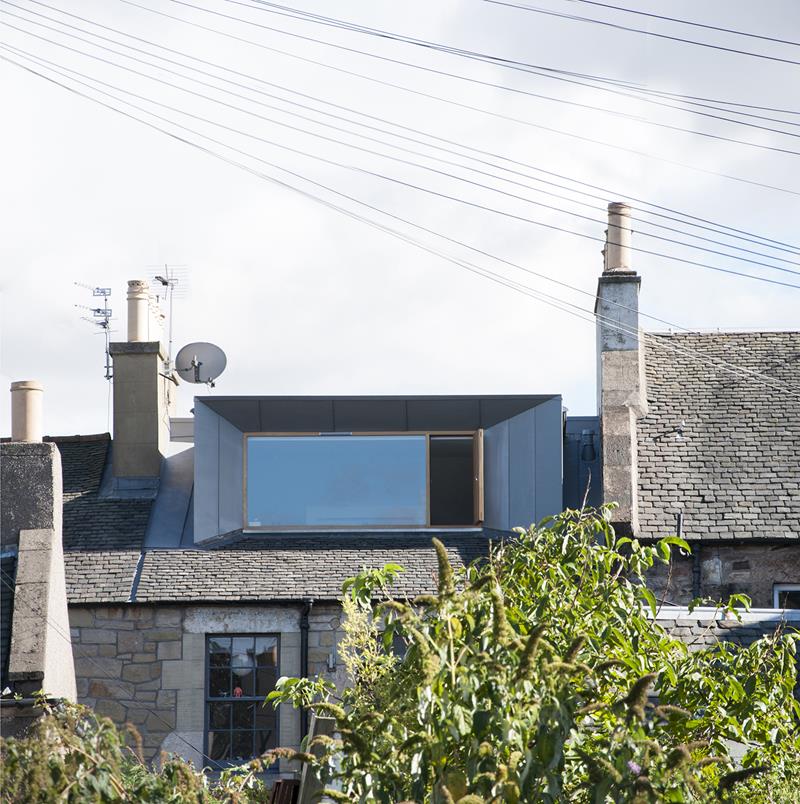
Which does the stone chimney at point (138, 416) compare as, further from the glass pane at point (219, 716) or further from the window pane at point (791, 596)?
the window pane at point (791, 596)

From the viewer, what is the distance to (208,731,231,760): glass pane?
52.4ft

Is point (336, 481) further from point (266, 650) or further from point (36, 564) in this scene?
point (36, 564)

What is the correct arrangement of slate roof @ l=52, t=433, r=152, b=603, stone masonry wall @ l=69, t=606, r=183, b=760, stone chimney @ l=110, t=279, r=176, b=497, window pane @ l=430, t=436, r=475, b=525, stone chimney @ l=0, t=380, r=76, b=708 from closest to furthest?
1. stone chimney @ l=0, t=380, r=76, b=708
2. stone masonry wall @ l=69, t=606, r=183, b=760
3. slate roof @ l=52, t=433, r=152, b=603
4. window pane @ l=430, t=436, r=475, b=525
5. stone chimney @ l=110, t=279, r=176, b=497

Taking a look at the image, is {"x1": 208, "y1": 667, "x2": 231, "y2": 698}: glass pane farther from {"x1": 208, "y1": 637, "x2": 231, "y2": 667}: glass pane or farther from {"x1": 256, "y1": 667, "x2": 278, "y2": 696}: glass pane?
{"x1": 256, "y1": 667, "x2": 278, "y2": 696}: glass pane

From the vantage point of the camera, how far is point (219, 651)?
16.2 metres

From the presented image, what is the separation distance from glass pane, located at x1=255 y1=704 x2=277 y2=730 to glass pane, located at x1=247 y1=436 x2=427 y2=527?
305cm

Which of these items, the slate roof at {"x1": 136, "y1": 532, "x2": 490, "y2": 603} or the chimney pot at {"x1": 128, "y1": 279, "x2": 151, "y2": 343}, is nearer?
the slate roof at {"x1": 136, "y1": 532, "x2": 490, "y2": 603}

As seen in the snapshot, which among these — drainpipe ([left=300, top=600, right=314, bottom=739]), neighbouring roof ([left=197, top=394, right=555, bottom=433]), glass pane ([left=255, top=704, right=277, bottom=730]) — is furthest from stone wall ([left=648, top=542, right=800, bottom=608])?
glass pane ([left=255, top=704, right=277, bottom=730])

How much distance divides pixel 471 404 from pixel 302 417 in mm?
2546

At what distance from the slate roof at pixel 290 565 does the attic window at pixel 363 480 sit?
0.33m

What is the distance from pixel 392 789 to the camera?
5.56 m

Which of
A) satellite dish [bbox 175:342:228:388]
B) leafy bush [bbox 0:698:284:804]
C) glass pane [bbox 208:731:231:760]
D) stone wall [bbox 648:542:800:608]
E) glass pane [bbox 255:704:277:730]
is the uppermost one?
satellite dish [bbox 175:342:228:388]

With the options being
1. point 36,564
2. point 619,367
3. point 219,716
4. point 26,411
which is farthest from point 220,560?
point 619,367

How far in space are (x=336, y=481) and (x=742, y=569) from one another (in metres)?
5.99
